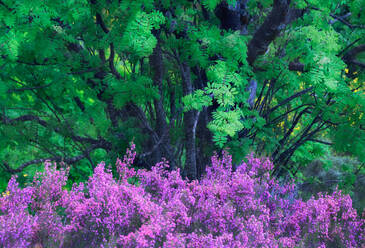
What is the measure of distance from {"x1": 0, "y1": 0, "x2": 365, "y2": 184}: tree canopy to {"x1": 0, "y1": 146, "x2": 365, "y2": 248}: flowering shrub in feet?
2.18

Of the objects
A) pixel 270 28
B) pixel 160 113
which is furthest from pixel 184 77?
pixel 270 28

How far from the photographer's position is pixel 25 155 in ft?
22.1

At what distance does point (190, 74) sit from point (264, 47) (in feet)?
3.13

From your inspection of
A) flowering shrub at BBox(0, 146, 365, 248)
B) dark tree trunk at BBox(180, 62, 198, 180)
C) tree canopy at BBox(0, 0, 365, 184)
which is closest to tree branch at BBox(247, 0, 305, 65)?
tree canopy at BBox(0, 0, 365, 184)

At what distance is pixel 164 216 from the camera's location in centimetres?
283

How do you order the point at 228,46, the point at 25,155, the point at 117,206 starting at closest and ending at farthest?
the point at 117,206 → the point at 228,46 → the point at 25,155

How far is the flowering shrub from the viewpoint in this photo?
105 inches

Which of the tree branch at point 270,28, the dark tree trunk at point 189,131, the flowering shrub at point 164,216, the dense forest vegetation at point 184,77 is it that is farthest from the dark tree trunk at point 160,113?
the tree branch at point 270,28

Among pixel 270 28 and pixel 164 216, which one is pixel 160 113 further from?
pixel 164 216

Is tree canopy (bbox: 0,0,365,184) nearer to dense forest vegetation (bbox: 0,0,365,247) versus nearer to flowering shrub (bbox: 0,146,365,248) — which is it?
dense forest vegetation (bbox: 0,0,365,247)

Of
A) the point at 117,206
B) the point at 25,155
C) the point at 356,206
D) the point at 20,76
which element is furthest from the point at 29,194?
the point at 356,206

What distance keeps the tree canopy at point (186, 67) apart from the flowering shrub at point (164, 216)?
2.18ft

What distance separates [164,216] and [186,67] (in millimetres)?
2021

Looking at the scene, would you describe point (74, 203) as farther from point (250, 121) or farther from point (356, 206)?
point (356, 206)
